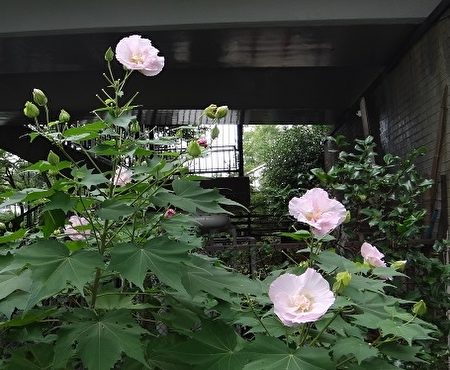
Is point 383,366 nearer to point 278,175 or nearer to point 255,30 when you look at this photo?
point 255,30

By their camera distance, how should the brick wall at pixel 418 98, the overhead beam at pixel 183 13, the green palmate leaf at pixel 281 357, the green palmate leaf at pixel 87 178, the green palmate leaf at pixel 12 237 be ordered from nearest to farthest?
the green palmate leaf at pixel 281 357 → the green palmate leaf at pixel 87 178 → the green palmate leaf at pixel 12 237 → the brick wall at pixel 418 98 → the overhead beam at pixel 183 13

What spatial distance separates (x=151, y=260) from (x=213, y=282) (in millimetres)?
165

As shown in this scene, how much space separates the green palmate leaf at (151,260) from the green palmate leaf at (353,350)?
351mm

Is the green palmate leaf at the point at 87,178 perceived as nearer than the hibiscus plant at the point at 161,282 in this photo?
No

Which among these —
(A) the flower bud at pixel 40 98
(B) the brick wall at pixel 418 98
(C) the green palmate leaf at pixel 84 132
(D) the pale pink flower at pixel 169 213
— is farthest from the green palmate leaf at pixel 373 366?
(B) the brick wall at pixel 418 98

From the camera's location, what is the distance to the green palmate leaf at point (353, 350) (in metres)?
1.00

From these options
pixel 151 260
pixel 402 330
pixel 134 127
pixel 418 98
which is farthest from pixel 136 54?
pixel 418 98

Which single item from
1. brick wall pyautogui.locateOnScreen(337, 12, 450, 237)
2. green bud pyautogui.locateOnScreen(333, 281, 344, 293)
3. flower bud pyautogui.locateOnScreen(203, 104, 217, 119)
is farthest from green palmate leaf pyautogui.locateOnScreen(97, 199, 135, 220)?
brick wall pyautogui.locateOnScreen(337, 12, 450, 237)

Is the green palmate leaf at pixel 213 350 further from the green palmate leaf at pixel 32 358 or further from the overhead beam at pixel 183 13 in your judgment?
the overhead beam at pixel 183 13

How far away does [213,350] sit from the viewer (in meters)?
1.00

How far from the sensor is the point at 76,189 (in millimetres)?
1174

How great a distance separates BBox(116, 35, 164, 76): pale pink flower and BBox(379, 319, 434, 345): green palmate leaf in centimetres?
80

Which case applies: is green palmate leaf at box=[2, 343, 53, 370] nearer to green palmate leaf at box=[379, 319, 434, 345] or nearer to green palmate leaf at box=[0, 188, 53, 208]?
green palmate leaf at box=[0, 188, 53, 208]

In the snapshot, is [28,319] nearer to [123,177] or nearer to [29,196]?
[29,196]
